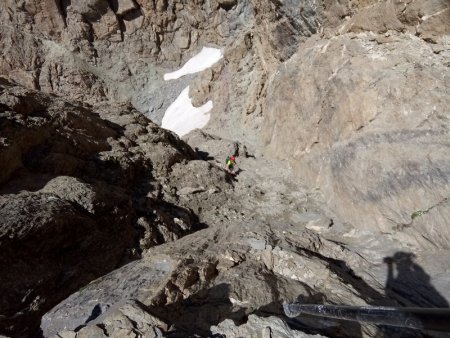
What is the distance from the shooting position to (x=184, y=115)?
25062 millimetres

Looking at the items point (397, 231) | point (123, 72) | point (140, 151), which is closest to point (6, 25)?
point (123, 72)

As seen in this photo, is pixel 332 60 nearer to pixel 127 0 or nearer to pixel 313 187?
pixel 313 187

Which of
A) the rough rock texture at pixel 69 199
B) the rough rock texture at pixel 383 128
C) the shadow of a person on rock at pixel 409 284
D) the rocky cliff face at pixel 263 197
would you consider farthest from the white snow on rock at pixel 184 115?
the shadow of a person on rock at pixel 409 284

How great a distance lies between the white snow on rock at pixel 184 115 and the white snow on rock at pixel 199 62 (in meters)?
2.68

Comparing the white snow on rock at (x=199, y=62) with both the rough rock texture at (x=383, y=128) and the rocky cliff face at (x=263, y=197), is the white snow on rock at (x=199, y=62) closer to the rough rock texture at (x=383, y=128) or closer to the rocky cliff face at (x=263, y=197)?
the rocky cliff face at (x=263, y=197)

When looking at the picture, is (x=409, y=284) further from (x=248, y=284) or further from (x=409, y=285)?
(x=248, y=284)

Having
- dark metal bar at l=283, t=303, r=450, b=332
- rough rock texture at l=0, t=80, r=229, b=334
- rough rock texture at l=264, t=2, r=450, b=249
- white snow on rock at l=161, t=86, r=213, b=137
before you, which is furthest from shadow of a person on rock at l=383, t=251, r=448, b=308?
white snow on rock at l=161, t=86, r=213, b=137

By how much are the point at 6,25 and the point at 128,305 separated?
32941 mm

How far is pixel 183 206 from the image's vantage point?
11.6m

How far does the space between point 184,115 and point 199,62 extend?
24.8ft

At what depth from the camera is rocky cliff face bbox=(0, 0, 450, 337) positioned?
5203 mm

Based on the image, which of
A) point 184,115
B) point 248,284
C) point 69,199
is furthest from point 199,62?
point 248,284

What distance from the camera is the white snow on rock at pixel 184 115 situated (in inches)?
918

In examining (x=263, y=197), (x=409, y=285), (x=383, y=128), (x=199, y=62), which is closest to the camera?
(x=409, y=285)
